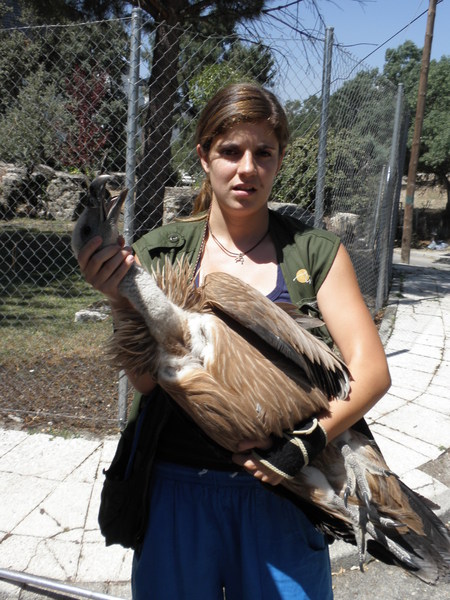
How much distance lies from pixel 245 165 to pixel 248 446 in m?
0.91

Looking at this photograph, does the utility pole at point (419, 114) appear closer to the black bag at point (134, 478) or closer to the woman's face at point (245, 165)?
the woman's face at point (245, 165)

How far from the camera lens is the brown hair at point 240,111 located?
1871 millimetres

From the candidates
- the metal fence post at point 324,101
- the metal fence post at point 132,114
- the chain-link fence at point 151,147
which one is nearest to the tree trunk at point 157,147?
the chain-link fence at point 151,147

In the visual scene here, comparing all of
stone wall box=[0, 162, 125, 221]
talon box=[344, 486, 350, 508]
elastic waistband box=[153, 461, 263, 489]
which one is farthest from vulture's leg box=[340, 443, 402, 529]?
stone wall box=[0, 162, 125, 221]

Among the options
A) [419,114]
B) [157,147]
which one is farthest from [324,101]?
[419,114]

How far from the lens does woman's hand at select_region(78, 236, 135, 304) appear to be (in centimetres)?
153

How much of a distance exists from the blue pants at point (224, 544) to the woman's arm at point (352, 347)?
35 centimetres

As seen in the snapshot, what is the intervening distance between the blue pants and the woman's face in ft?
3.04

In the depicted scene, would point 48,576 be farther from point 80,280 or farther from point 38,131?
point 80,280

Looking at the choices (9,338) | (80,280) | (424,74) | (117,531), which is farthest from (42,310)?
(424,74)

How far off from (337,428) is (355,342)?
0.28m

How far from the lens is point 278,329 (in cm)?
174

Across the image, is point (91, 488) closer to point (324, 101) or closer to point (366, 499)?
point (366, 499)

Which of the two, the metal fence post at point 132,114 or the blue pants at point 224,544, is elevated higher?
the metal fence post at point 132,114
